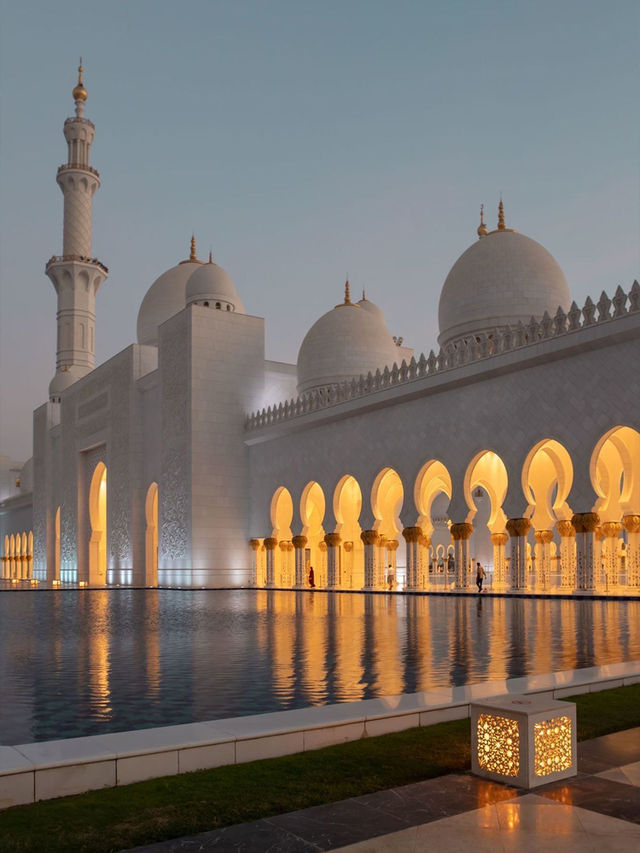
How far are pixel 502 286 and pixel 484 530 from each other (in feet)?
26.1

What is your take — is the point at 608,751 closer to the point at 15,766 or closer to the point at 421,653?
the point at 15,766

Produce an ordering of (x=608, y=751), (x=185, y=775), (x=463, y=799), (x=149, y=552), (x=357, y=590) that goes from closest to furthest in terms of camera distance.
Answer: (x=463, y=799) < (x=185, y=775) < (x=608, y=751) < (x=357, y=590) < (x=149, y=552)

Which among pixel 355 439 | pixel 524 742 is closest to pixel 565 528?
pixel 355 439

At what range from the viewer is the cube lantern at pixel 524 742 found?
7.50 feet

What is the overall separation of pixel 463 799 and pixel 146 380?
1995cm

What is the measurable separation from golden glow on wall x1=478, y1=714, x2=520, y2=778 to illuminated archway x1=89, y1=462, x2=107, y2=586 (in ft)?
75.0

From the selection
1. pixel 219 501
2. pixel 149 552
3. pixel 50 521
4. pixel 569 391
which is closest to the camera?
pixel 569 391

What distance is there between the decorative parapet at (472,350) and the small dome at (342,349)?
34 centimetres

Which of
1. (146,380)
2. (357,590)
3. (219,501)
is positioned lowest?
(357,590)

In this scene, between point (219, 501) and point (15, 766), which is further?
point (219, 501)

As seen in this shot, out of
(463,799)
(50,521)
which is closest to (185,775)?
(463,799)

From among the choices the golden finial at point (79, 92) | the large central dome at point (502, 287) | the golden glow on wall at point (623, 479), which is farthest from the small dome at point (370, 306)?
the golden finial at point (79, 92)

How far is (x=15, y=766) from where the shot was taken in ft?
7.27

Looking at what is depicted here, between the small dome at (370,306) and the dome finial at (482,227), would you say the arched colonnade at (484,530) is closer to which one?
the dome finial at (482,227)
